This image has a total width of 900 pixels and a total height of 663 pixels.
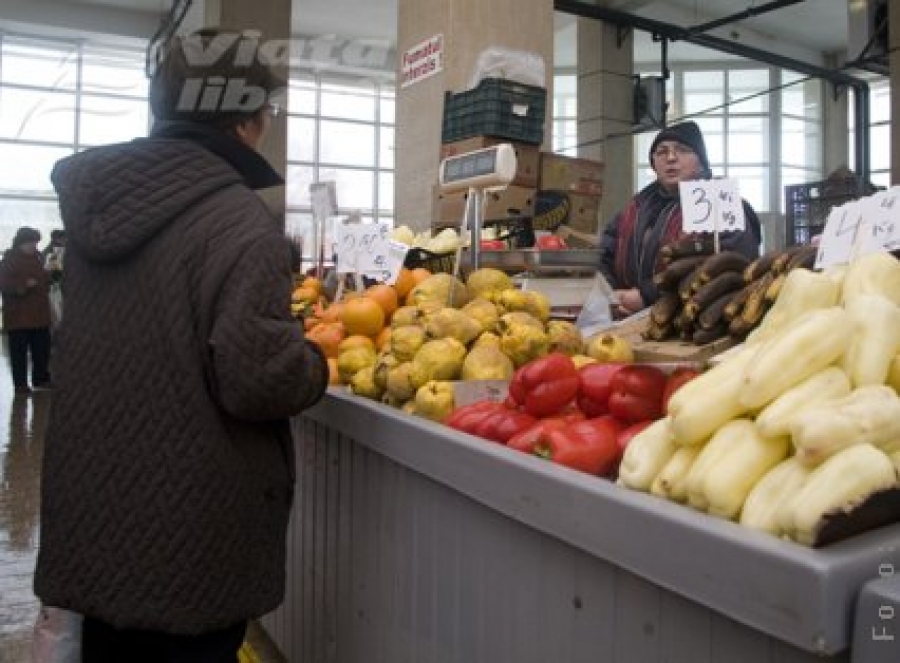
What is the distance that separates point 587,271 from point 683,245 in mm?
546

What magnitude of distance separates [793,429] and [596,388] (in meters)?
0.56

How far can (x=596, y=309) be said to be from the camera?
2670 millimetres

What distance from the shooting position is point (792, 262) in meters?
1.84

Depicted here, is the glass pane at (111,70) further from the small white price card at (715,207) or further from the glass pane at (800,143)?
the small white price card at (715,207)

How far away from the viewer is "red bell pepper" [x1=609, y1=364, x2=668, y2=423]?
1446mm

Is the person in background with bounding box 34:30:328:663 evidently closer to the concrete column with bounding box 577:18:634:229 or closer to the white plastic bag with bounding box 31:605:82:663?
the white plastic bag with bounding box 31:605:82:663

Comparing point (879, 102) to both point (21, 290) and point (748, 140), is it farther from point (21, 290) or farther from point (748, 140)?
point (21, 290)

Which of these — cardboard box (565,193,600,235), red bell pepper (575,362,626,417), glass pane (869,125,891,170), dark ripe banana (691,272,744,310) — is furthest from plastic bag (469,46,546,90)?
glass pane (869,125,891,170)

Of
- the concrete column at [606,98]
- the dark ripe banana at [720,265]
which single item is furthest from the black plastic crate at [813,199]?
the dark ripe banana at [720,265]

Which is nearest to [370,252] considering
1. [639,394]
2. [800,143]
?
[639,394]

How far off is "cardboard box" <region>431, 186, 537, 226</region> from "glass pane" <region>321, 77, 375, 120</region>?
45.3ft

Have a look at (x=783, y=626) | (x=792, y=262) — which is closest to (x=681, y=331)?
(x=792, y=262)

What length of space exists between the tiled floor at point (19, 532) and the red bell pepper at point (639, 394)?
1.55 meters

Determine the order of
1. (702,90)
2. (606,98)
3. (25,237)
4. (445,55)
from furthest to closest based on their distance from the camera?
1. (702,90)
2. (606,98)
3. (25,237)
4. (445,55)
